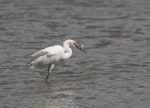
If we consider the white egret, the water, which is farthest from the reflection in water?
the white egret

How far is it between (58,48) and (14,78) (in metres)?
1.19

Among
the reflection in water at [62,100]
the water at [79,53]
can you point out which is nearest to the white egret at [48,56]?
the water at [79,53]

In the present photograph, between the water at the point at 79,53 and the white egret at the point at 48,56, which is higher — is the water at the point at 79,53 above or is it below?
below

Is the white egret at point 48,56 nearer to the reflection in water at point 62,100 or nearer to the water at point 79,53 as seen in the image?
the water at point 79,53

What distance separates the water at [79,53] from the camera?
14172 millimetres

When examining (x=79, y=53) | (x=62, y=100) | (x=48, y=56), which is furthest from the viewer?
(x=79, y=53)

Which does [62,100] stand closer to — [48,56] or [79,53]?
[48,56]

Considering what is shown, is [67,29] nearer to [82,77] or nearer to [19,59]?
[19,59]

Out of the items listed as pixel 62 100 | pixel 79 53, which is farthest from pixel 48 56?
pixel 79 53

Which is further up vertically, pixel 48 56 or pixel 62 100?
pixel 48 56

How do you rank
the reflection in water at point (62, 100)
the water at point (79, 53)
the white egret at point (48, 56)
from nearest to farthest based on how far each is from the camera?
the reflection in water at point (62, 100) → the water at point (79, 53) → the white egret at point (48, 56)

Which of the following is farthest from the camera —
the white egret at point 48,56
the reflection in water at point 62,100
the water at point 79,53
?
the white egret at point 48,56

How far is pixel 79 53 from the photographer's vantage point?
1934cm

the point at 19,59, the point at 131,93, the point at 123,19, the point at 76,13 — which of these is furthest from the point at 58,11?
the point at 131,93
